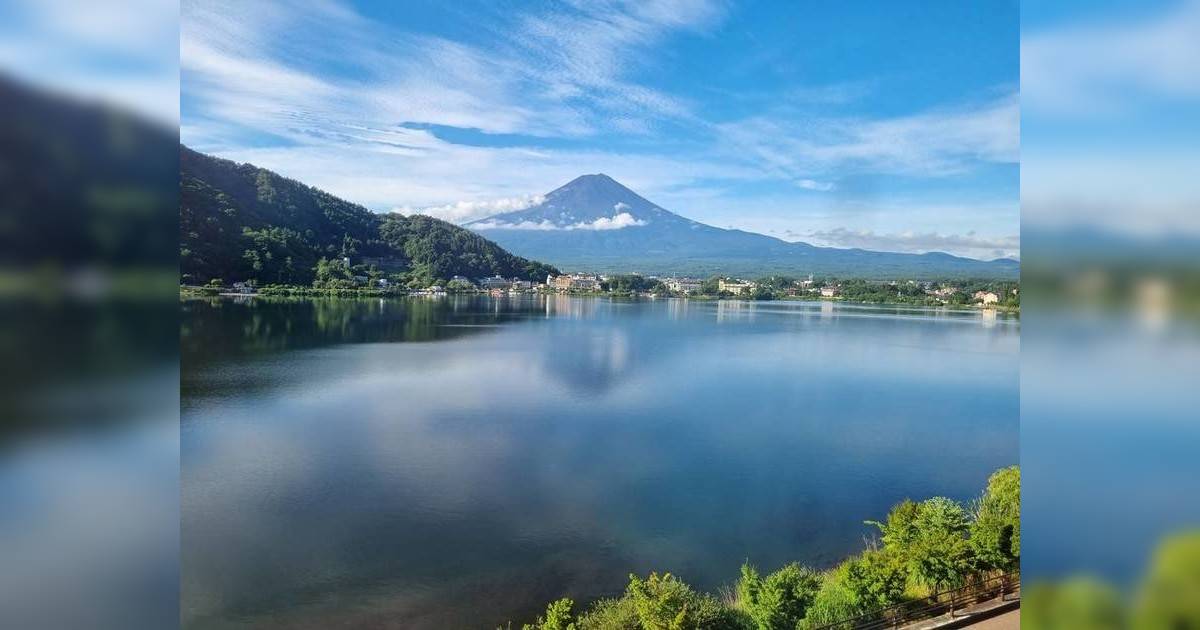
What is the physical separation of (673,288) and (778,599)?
4040 cm

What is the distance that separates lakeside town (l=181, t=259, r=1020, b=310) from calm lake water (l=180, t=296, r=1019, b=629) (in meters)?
3.95

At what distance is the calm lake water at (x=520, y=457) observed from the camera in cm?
622

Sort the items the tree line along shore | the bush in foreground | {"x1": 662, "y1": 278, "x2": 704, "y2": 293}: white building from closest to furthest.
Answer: the bush in foreground
the tree line along shore
{"x1": 662, "y1": 278, "x2": 704, "y2": 293}: white building

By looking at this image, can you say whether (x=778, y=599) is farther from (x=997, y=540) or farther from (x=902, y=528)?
(x=902, y=528)

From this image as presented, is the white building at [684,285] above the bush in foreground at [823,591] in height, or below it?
above

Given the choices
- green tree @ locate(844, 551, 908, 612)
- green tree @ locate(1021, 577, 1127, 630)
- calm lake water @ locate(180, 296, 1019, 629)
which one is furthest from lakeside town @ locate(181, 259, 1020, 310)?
green tree @ locate(1021, 577, 1127, 630)

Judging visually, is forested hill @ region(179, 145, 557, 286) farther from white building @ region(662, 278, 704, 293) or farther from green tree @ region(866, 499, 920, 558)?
green tree @ region(866, 499, 920, 558)

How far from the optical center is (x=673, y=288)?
43.7 meters

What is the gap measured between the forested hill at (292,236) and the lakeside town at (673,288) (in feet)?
1.38

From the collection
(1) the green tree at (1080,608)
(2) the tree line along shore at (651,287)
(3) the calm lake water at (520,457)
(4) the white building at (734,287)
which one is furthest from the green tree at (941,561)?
(4) the white building at (734,287)

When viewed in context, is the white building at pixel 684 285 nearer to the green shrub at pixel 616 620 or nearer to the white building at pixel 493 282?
the white building at pixel 493 282

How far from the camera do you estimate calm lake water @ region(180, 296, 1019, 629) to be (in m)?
6.22

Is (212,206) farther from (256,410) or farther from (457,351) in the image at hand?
(256,410)

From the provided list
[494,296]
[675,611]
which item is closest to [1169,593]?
[675,611]
